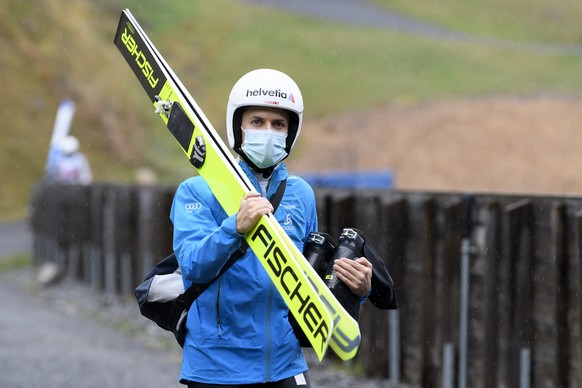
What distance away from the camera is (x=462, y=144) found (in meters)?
43.7

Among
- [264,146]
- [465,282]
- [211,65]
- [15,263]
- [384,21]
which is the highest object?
[384,21]

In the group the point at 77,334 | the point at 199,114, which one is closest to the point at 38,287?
the point at 77,334

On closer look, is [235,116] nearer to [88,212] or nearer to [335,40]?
[88,212]

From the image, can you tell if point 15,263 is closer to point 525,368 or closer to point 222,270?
point 525,368

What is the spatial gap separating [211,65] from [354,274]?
55499mm

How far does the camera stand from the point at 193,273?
14.2 ft

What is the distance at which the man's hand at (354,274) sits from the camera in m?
4.39

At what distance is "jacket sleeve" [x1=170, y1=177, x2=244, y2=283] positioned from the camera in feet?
14.0

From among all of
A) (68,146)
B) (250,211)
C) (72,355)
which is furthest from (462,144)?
(250,211)

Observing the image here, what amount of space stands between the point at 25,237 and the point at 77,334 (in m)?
13.6

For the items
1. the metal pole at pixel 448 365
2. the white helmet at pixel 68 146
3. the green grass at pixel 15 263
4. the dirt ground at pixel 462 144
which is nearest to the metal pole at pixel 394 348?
the metal pole at pixel 448 365

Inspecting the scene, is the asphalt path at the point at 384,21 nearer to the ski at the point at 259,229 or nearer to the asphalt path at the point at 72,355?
the asphalt path at the point at 72,355

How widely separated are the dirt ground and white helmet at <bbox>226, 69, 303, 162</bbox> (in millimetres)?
28914

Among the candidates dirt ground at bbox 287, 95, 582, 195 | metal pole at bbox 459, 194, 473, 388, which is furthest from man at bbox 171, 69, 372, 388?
dirt ground at bbox 287, 95, 582, 195
